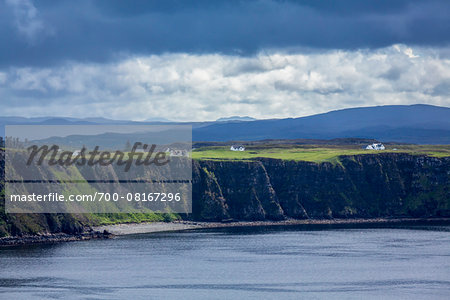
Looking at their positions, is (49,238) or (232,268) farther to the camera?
(49,238)

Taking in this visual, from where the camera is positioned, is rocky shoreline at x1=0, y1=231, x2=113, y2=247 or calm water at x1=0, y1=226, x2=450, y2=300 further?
rocky shoreline at x1=0, y1=231, x2=113, y2=247

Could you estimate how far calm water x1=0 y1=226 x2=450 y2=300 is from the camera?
368 ft

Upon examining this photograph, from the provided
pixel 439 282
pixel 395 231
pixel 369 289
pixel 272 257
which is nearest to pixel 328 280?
pixel 369 289

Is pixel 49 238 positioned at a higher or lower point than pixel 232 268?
higher

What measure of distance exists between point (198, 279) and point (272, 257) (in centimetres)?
2854

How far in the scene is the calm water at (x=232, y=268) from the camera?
112 metres

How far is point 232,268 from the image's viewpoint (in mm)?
134625

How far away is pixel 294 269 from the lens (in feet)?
438

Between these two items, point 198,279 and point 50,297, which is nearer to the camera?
point 50,297

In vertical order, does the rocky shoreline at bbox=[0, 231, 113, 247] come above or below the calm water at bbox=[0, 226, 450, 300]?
above

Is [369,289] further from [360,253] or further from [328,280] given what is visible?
[360,253]

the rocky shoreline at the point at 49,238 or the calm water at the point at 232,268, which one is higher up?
the rocky shoreline at the point at 49,238

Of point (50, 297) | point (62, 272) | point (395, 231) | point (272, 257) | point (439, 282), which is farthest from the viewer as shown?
point (395, 231)

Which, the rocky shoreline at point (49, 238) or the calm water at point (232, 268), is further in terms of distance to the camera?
the rocky shoreline at point (49, 238)
